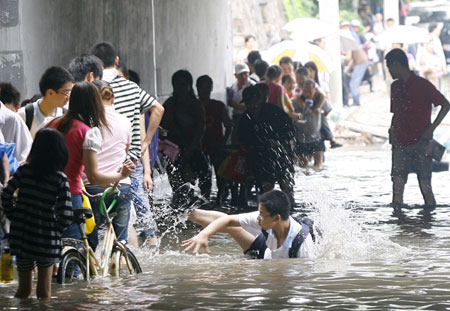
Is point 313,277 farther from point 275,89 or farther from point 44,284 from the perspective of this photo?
point 275,89

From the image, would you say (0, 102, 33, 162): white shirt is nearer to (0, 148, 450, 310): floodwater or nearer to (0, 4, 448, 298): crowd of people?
(0, 4, 448, 298): crowd of people

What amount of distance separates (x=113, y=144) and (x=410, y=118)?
6001 millimetres

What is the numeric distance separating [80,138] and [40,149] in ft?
2.72

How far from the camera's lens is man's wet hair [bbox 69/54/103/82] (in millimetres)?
10227

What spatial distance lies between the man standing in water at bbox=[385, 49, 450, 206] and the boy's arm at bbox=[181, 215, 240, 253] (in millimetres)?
4680

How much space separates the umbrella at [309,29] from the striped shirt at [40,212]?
2121 centimetres

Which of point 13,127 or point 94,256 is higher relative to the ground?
point 13,127

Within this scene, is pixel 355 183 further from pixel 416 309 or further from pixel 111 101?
pixel 416 309

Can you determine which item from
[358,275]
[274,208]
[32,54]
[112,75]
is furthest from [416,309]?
[32,54]

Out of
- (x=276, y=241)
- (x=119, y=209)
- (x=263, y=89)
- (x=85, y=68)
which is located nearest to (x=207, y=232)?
(x=119, y=209)

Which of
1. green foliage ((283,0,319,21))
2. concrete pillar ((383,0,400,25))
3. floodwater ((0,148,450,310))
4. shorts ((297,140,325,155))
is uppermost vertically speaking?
green foliage ((283,0,319,21))

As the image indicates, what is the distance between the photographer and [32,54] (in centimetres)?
1316

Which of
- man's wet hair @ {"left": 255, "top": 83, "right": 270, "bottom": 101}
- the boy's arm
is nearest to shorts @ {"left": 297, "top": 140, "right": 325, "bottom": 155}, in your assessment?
man's wet hair @ {"left": 255, "top": 83, "right": 270, "bottom": 101}

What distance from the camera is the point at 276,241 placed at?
10320 millimetres
